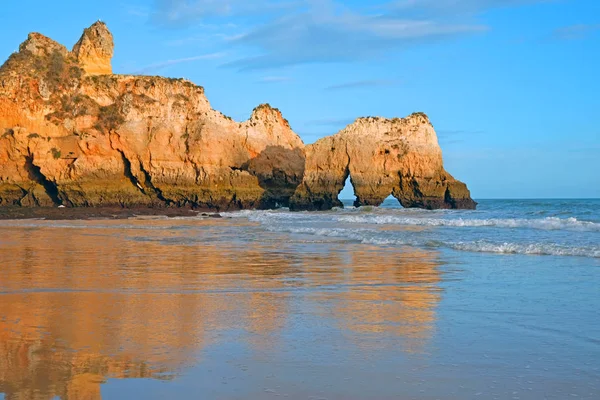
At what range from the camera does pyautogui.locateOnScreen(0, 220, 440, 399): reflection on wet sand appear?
4848 millimetres

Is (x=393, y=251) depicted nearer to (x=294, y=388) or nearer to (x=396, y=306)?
(x=396, y=306)

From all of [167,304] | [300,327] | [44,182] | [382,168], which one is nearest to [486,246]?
[167,304]

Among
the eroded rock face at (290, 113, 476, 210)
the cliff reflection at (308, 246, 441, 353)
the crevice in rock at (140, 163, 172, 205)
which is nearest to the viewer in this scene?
the cliff reflection at (308, 246, 441, 353)

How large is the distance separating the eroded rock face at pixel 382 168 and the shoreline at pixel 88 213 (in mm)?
11504

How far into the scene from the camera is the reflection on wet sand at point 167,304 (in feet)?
15.9

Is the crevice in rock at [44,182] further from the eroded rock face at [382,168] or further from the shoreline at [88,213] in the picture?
the eroded rock face at [382,168]

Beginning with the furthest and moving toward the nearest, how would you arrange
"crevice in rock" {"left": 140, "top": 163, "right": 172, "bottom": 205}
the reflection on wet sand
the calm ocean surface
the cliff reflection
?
"crevice in rock" {"left": 140, "top": 163, "right": 172, "bottom": 205} < the cliff reflection < the reflection on wet sand < the calm ocean surface

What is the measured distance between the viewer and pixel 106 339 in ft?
18.6

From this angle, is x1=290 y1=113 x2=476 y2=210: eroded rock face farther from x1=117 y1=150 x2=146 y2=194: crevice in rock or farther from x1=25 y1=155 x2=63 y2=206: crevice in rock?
x1=25 y1=155 x2=63 y2=206: crevice in rock

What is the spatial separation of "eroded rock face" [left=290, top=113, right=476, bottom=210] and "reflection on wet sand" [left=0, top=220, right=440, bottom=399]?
3184 cm

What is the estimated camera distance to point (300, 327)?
6.25 meters

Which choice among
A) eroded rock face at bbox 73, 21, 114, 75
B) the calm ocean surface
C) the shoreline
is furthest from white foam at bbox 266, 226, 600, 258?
eroded rock face at bbox 73, 21, 114, 75

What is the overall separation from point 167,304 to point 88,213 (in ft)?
90.0

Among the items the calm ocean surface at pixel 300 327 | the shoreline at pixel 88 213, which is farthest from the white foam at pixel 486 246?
the shoreline at pixel 88 213
